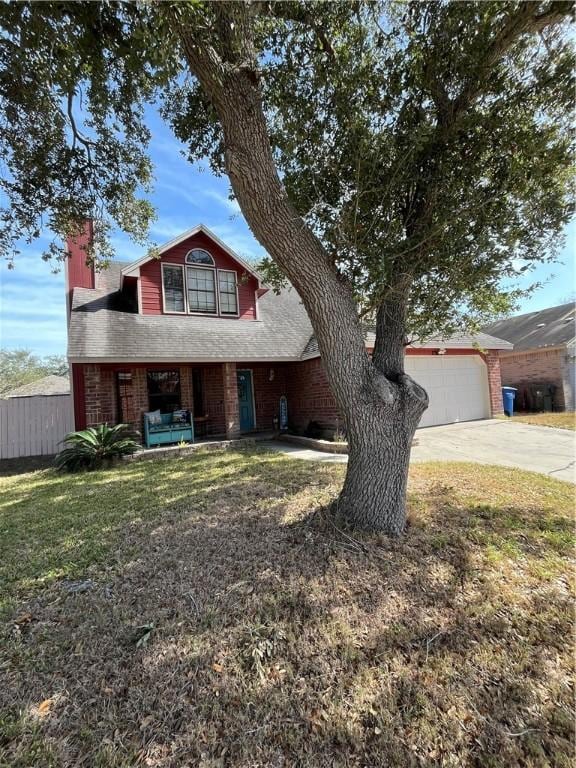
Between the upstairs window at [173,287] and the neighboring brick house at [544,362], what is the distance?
554 inches

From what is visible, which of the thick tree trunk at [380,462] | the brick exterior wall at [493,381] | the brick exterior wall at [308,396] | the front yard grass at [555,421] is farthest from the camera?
the brick exterior wall at [493,381]

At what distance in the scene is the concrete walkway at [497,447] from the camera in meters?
6.68

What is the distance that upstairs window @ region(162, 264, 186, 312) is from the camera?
10711mm

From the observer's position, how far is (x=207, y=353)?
→ 9.48 meters

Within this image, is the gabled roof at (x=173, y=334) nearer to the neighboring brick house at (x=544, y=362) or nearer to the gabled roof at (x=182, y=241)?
the gabled roof at (x=182, y=241)

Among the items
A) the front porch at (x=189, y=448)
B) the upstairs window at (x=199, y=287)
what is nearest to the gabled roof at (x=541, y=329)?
the upstairs window at (x=199, y=287)

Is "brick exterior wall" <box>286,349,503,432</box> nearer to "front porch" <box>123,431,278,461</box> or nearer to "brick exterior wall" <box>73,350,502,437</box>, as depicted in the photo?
"brick exterior wall" <box>73,350,502,437</box>

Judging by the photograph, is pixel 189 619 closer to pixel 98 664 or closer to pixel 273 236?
pixel 98 664

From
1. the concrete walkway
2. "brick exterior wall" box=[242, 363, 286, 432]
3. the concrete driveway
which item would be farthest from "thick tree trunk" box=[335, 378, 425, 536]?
"brick exterior wall" box=[242, 363, 286, 432]

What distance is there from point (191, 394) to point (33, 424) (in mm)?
4533

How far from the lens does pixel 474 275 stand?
145 inches

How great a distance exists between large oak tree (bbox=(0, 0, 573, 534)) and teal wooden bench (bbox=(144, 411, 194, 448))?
Result: 23.3ft

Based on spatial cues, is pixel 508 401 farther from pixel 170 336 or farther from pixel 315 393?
pixel 170 336

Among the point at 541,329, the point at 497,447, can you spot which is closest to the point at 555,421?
the point at 497,447
